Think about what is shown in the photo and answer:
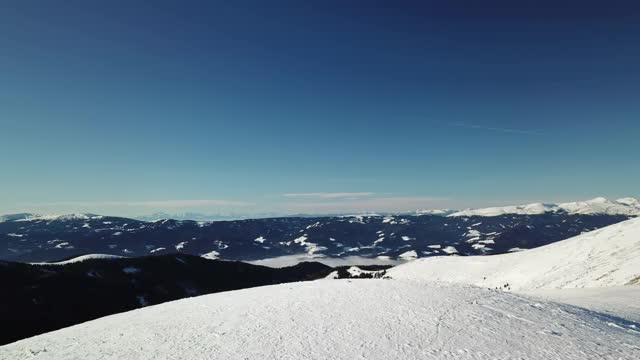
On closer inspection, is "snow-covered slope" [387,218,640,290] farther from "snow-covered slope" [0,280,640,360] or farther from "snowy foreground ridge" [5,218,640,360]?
"snow-covered slope" [0,280,640,360]

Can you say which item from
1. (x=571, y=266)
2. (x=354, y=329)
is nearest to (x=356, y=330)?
(x=354, y=329)

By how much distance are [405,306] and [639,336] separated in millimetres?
6513

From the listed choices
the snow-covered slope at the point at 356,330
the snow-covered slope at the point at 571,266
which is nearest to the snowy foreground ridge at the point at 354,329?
the snow-covered slope at the point at 356,330

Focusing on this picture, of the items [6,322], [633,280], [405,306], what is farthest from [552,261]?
[6,322]

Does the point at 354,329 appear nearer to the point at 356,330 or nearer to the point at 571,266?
the point at 356,330

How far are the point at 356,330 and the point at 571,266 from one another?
46334 mm

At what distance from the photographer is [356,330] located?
34.4 feet

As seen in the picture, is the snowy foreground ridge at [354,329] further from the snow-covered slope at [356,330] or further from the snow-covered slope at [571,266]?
the snow-covered slope at [571,266]

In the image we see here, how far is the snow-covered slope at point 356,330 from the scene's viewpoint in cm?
925

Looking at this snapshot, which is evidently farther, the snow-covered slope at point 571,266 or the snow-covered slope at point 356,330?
the snow-covered slope at point 571,266

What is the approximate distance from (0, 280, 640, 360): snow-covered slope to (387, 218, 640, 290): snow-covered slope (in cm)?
2472

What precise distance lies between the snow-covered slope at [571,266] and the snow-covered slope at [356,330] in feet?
81.1

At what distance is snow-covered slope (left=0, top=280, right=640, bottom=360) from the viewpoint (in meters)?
9.25

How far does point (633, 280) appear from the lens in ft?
107
